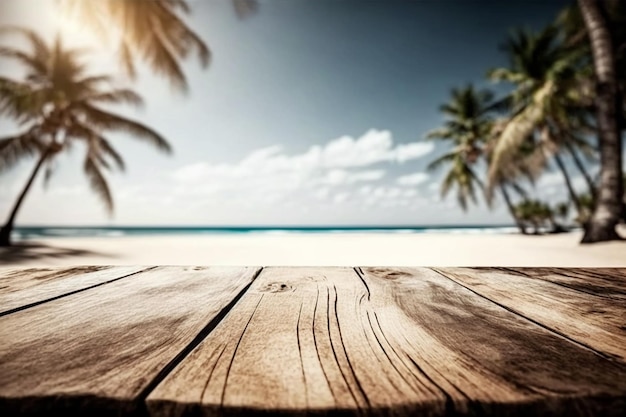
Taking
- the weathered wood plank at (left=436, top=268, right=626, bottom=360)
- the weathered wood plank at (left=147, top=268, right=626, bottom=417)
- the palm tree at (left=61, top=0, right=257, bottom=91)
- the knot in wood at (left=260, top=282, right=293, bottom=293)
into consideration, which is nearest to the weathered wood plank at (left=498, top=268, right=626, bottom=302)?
the weathered wood plank at (left=436, top=268, right=626, bottom=360)

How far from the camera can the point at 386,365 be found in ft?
1.47

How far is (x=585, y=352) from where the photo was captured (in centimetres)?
49

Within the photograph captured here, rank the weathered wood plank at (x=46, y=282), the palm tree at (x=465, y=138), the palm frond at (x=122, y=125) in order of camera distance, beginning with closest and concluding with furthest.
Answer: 1. the weathered wood plank at (x=46, y=282)
2. the palm frond at (x=122, y=125)
3. the palm tree at (x=465, y=138)

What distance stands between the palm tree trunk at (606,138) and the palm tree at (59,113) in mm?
13527

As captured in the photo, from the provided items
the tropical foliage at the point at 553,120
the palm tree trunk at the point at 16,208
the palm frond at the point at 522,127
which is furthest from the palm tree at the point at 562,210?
the palm tree trunk at the point at 16,208

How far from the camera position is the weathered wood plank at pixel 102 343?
35 centimetres

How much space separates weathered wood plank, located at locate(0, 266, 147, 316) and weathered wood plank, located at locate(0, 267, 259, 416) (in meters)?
0.06

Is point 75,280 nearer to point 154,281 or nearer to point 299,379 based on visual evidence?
point 154,281

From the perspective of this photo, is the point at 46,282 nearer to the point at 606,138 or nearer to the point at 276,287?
the point at 276,287

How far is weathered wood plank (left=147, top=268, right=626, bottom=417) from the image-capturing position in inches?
13.8

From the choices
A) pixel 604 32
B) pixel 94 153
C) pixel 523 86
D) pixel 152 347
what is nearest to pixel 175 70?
pixel 94 153

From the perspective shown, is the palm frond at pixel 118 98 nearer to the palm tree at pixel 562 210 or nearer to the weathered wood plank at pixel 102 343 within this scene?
the weathered wood plank at pixel 102 343

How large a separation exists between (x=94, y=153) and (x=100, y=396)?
14.8 metres

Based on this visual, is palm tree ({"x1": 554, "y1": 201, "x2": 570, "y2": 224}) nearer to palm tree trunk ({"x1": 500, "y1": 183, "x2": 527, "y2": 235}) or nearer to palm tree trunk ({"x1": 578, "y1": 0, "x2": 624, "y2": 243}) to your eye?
palm tree trunk ({"x1": 500, "y1": 183, "x2": 527, "y2": 235})
